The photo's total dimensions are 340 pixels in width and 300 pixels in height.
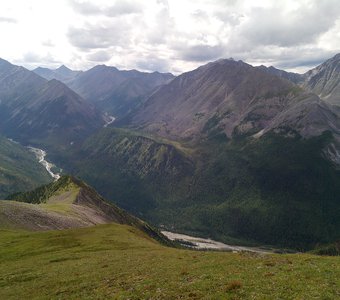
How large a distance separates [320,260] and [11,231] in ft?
284

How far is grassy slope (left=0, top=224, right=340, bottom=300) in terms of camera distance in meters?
41.0

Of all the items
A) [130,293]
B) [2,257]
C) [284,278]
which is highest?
[284,278]

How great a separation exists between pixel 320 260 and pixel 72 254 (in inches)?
1898

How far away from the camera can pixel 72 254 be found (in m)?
78.3

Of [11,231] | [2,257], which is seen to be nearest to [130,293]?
[2,257]

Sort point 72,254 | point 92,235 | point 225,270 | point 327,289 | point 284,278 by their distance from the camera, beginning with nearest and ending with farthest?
point 327,289
point 284,278
point 225,270
point 72,254
point 92,235

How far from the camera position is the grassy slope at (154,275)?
41.0m

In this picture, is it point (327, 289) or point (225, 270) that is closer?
point (327, 289)

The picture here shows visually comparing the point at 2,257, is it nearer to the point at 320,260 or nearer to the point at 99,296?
the point at 99,296

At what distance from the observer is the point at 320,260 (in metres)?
54.5

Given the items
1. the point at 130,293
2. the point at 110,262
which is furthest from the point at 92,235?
the point at 130,293

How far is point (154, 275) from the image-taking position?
174 feet

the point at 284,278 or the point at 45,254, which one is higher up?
the point at 284,278

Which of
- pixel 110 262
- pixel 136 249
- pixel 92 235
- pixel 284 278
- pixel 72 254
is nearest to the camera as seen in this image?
pixel 284 278
